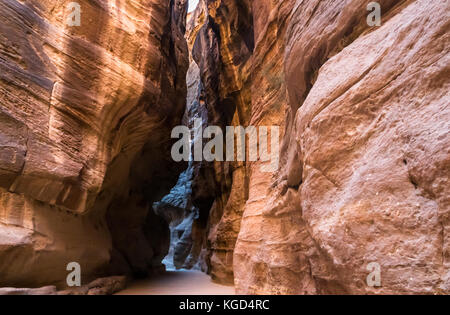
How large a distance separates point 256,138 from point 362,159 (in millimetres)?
4012

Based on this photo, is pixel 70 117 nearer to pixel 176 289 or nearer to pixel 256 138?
pixel 256 138

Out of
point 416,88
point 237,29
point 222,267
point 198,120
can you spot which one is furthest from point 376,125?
point 198,120

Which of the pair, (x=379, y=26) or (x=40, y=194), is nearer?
(x=379, y=26)

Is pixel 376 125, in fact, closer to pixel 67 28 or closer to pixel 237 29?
pixel 67 28

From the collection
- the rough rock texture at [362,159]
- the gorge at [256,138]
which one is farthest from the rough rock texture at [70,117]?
the rough rock texture at [362,159]

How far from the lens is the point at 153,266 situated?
1164 cm

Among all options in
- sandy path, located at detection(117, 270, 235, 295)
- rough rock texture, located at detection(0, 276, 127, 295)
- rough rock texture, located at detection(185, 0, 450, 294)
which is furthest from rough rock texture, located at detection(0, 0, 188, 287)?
rough rock texture, located at detection(185, 0, 450, 294)

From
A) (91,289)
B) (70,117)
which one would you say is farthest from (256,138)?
(91,289)

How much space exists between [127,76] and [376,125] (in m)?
5.84

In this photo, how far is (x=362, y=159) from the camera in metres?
2.27

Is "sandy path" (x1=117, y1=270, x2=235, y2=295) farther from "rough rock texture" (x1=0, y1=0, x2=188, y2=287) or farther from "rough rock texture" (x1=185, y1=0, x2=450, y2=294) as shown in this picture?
"rough rock texture" (x1=185, y1=0, x2=450, y2=294)

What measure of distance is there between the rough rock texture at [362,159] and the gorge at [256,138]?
0.04 ft

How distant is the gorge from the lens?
6.07 ft

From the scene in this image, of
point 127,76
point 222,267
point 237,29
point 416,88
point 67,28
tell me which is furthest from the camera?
point 237,29
